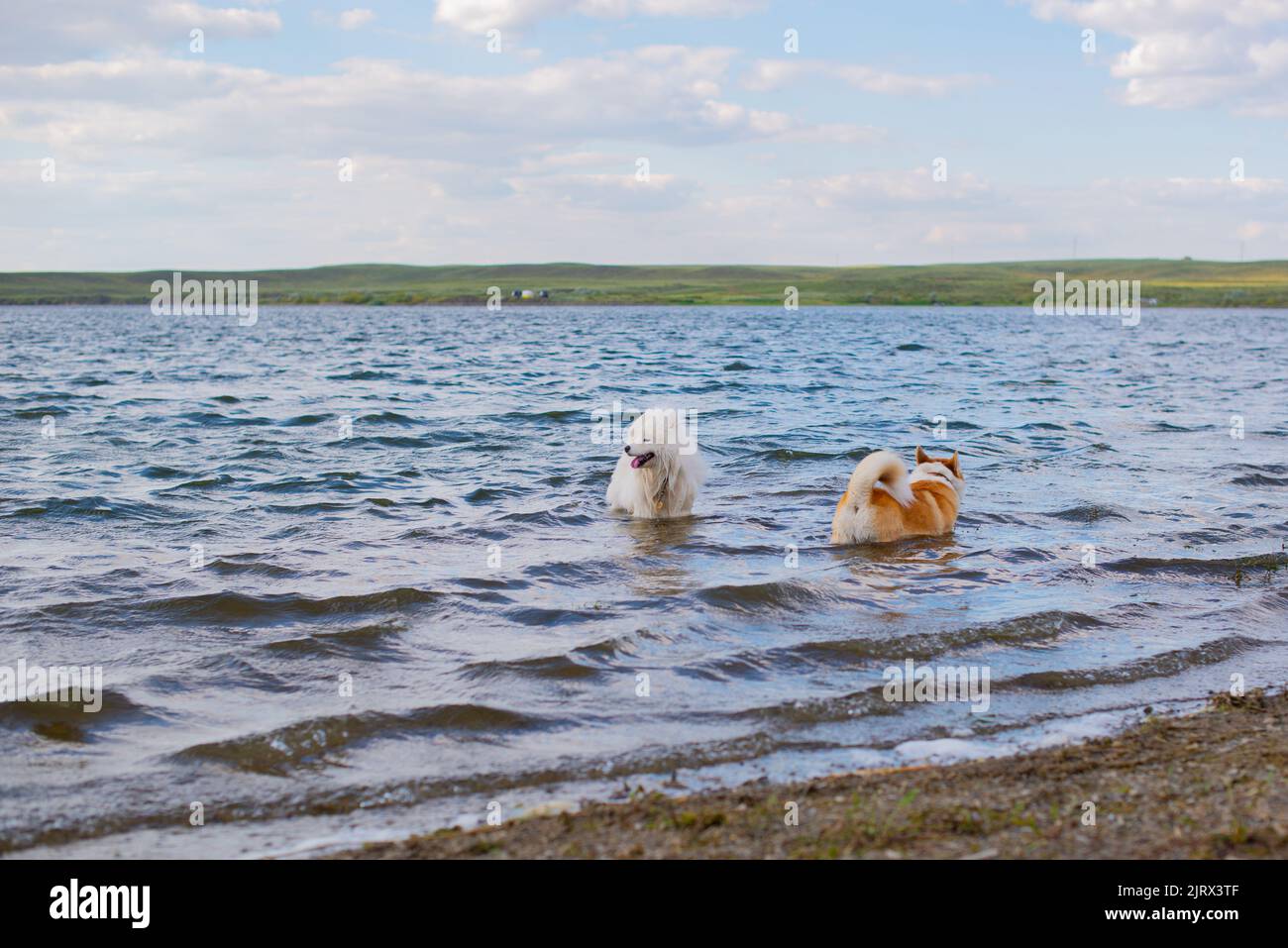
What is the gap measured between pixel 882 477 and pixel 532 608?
11.1ft

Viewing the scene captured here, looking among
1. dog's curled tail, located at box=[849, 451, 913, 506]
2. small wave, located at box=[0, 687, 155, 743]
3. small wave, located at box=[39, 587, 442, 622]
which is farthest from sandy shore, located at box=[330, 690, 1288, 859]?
dog's curled tail, located at box=[849, 451, 913, 506]

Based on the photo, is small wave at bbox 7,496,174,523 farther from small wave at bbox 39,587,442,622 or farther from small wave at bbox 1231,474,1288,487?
small wave at bbox 1231,474,1288,487

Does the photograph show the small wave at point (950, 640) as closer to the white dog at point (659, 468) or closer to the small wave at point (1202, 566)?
the small wave at point (1202, 566)

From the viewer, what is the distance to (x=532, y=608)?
8.27m

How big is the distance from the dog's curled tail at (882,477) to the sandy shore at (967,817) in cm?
434

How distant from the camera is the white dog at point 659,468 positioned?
441 inches

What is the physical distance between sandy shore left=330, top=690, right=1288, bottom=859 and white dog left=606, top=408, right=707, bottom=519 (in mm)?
6319

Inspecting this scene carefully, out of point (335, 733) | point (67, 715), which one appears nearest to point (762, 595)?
point (335, 733)

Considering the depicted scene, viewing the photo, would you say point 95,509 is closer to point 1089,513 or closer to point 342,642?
point 342,642

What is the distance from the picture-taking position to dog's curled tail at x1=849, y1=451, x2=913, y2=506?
9484 millimetres

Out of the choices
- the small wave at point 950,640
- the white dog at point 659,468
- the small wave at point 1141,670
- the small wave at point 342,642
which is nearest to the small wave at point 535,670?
the small wave at point 342,642

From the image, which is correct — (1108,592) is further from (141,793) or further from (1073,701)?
(141,793)

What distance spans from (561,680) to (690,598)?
2060 mm

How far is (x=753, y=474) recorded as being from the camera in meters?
14.8
